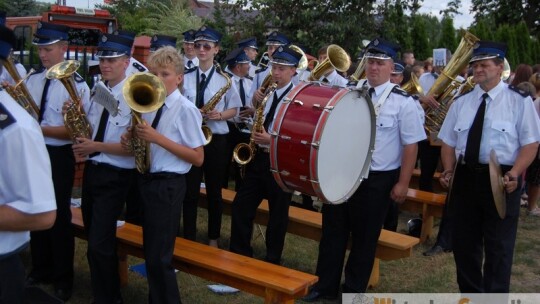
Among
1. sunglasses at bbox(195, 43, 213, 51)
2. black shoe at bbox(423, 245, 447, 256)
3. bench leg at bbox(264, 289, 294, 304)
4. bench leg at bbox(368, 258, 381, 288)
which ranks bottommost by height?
black shoe at bbox(423, 245, 447, 256)

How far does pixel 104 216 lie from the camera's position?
4344 mm

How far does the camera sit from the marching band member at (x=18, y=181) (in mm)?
2369

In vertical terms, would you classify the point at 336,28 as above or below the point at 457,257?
above

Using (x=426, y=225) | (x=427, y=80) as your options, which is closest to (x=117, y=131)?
(x=426, y=225)

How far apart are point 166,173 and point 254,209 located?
165 cm

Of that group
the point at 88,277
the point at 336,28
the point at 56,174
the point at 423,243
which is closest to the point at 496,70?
the point at 423,243

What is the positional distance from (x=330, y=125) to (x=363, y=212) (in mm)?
986

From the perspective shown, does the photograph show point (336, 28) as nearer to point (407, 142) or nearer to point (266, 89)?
point (266, 89)

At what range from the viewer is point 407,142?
4.80 meters

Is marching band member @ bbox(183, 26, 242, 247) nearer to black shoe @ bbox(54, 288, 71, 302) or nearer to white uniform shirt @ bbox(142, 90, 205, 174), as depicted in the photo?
black shoe @ bbox(54, 288, 71, 302)

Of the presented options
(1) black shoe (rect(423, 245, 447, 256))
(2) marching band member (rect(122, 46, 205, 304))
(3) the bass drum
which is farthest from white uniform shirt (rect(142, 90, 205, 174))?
(1) black shoe (rect(423, 245, 447, 256))

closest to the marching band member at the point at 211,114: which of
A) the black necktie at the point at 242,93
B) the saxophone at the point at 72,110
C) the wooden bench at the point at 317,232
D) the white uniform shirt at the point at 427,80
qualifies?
the wooden bench at the point at 317,232

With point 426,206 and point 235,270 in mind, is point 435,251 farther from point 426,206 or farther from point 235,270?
point 235,270

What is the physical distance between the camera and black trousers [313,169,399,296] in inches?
191
